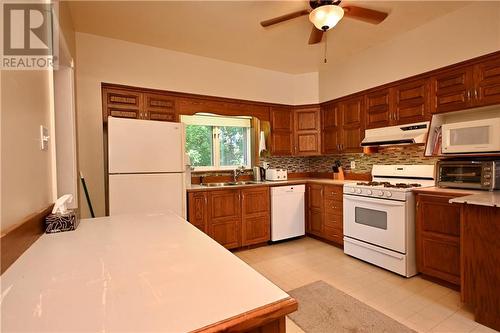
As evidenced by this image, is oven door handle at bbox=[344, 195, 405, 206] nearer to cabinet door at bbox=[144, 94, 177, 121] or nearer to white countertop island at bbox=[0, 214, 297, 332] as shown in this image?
white countertop island at bbox=[0, 214, 297, 332]

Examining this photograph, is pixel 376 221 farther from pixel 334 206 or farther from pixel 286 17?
pixel 286 17

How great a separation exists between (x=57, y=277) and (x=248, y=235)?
9.38ft

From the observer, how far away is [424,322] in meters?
1.84

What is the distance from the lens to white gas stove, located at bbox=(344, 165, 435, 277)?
255cm

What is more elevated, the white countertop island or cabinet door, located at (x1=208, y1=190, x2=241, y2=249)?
the white countertop island

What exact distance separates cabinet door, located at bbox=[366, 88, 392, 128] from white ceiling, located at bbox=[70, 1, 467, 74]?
0.65m

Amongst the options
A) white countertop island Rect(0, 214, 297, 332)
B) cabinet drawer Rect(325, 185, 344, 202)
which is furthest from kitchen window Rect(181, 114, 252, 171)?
white countertop island Rect(0, 214, 297, 332)

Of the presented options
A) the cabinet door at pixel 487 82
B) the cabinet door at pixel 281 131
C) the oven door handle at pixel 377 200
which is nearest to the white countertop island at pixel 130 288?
the oven door handle at pixel 377 200

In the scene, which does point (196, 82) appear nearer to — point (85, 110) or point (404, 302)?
point (85, 110)

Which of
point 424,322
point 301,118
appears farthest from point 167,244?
point 301,118

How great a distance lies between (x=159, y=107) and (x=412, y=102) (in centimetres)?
301

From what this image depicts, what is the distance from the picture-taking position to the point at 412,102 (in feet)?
9.46

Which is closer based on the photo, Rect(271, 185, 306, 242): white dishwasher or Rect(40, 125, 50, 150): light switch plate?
Rect(40, 125, 50, 150): light switch plate

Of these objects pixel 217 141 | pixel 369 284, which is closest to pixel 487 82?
pixel 369 284
